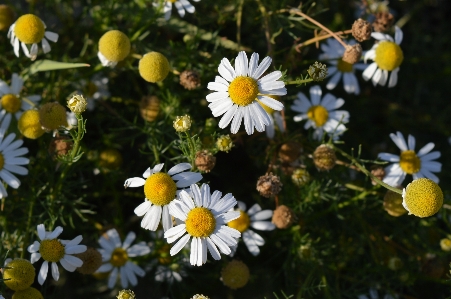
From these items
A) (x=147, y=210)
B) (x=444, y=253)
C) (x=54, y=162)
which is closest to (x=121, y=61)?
(x=54, y=162)

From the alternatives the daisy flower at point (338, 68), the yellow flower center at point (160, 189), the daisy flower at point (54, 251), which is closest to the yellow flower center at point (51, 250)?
the daisy flower at point (54, 251)

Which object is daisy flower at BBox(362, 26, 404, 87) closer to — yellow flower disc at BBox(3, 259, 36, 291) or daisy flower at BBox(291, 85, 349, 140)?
daisy flower at BBox(291, 85, 349, 140)

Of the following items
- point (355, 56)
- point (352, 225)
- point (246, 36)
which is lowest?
point (352, 225)

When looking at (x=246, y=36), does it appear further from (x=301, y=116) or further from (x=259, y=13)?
(x=301, y=116)

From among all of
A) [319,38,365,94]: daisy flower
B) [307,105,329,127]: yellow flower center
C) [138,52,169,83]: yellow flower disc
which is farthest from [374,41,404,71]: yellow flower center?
[138,52,169,83]: yellow flower disc

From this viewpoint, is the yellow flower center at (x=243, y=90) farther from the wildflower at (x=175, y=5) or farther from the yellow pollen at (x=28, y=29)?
the yellow pollen at (x=28, y=29)
